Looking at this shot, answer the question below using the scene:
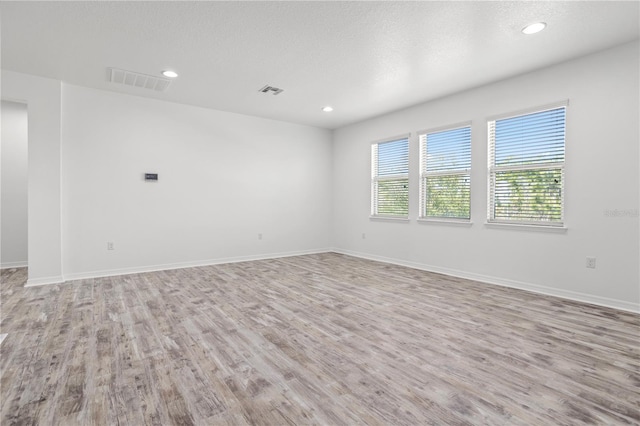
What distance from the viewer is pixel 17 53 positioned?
3.45 meters

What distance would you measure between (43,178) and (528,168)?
21.0 ft

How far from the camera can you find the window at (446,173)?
470cm

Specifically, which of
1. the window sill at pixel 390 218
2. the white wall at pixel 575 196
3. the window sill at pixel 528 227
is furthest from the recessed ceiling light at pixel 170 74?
the window sill at pixel 528 227

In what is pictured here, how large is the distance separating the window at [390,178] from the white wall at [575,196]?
22.3 inches

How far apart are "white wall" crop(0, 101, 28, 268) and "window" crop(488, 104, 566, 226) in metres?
7.78


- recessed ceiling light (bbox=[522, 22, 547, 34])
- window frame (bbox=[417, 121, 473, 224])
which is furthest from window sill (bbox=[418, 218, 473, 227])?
recessed ceiling light (bbox=[522, 22, 547, 34])

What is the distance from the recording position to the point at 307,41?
3.16 meters

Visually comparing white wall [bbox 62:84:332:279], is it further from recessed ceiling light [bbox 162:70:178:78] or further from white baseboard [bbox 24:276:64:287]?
recessed ceiling light [bbox 162:70:178:78]

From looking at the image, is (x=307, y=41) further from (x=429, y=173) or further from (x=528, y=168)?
(x=528, y=168)

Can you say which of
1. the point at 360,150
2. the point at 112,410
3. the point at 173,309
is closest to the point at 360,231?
the point at 360,150

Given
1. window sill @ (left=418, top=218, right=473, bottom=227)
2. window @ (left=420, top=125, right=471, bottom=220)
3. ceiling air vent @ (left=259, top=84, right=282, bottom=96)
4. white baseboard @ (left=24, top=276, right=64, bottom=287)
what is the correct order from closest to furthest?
white baseboard @ (left=24, top=276, right=64, bottom=287) → ceiling air vent @ (left=259, top=84, right=282, bottom=96) → window sill @ (left=418, top=218, right=473, bottom=227) → window @ (left=420, top=125, right=471, bottom=220)

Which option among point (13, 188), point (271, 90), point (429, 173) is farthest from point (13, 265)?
point (429, 173)

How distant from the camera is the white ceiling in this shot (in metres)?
2.64

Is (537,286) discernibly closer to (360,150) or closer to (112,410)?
(360,150)
